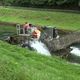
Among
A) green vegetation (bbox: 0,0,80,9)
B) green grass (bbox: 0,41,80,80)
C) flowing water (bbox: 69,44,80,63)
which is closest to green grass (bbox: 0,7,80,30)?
green vegetation (bbox: 0,0,80,9)

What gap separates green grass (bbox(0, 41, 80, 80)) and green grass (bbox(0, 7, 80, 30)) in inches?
1183

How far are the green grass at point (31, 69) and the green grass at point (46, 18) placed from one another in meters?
30.0

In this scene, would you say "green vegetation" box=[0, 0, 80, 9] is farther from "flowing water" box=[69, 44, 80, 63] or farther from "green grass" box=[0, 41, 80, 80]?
"green grass" box=[0, 41, 80, 80]

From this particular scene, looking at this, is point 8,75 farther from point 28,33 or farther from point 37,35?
point 28,33

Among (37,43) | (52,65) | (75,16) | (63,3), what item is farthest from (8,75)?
(63,3)

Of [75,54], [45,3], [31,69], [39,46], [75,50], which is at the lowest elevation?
[45,3]

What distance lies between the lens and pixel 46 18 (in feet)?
188

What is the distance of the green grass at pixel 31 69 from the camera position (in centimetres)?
1059

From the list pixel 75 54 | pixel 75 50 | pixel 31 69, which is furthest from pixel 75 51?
pixel 31 69

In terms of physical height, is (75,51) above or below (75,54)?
below

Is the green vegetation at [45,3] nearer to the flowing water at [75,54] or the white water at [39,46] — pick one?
the flowing water at [75,54]

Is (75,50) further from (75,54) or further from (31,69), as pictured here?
(31,69)

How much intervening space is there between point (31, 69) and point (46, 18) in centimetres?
4447

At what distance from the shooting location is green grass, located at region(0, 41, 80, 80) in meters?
10.6
